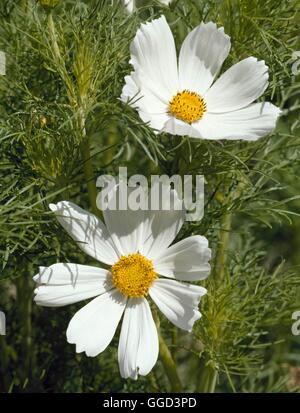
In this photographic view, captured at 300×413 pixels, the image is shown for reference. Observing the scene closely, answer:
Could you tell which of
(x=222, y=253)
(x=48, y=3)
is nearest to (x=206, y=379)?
(x=222, y=253)

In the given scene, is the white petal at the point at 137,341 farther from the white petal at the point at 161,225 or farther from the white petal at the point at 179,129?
the white petal at the point at 179,129

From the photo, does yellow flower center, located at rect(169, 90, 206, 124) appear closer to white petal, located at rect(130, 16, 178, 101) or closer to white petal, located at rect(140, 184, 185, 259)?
white petal, located at rect(130, 16, 178, 101)

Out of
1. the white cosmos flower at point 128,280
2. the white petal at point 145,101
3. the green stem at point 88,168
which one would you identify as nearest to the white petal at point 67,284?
the white cosmos flower at point 128,280

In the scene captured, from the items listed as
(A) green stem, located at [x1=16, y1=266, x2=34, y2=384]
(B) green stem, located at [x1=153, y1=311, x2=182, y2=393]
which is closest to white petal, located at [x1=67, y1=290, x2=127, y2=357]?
(B) green stem, located at [x1=153, y1=311, x2=182, y2=393]

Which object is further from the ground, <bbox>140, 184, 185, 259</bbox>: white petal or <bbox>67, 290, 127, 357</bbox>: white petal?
<bbox>140, 184, 185, 259</bbox>: white petal

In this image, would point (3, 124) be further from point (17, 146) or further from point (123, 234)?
point (123, 234)
